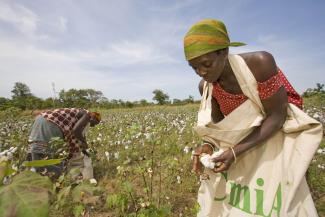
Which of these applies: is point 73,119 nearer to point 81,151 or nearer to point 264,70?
point 81,151

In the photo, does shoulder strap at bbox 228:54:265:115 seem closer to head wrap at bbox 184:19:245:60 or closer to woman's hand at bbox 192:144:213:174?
head wrap at bbox 184:19:245:60

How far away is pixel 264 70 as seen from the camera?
1.60m

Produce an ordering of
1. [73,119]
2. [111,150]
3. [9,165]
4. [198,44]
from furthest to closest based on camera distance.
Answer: [111,150] → [73,119] → [198,44] → [9,165]

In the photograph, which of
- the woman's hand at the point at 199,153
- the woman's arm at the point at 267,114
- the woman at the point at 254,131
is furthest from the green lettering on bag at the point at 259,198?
the woman's hand at the point at 199,153

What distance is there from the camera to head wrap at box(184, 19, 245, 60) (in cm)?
155

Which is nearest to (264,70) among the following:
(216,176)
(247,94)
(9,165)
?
(247,94)

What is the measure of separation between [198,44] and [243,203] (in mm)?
856

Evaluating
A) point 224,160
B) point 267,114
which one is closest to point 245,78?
point 267,114

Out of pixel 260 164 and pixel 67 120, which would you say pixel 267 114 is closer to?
pixel 260 164

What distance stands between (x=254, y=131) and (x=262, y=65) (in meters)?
0.35

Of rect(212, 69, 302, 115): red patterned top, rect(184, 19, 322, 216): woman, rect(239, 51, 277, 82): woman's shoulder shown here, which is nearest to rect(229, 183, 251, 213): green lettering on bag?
rect(184, 19, 322, 216): woman

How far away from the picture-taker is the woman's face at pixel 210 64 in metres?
1.58

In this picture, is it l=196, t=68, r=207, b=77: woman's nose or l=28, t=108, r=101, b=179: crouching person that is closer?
l=196, t=68, r=207, b=77: woman's nose

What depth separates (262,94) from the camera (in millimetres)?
1617
